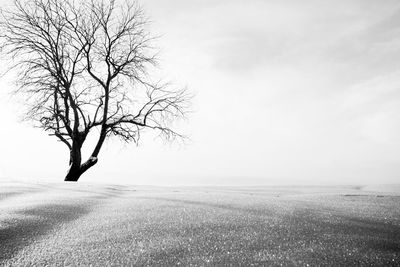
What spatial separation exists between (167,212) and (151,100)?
9020 millimetres

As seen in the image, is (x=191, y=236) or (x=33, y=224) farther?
(x=33, y=224)

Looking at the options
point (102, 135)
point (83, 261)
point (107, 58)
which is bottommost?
point (83, 261)

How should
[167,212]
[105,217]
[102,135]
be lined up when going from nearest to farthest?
[105,217]
[167,212]
[102,135]

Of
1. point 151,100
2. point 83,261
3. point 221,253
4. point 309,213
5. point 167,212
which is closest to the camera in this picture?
point 83,261

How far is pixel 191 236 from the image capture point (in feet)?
6.86

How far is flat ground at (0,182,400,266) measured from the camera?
5.67ft

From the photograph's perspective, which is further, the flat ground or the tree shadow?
the tree shadow

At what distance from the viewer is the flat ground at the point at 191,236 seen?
1.73 m

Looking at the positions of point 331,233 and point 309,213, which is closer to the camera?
point 331,233

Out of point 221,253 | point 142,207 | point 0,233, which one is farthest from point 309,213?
point 0,233

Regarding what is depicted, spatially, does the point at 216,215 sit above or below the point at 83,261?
above

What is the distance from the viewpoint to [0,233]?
2.00 metres

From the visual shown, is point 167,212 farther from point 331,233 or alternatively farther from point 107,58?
point 107,58

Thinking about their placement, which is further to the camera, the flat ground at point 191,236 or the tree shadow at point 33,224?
the tree shadow at point 33,224
